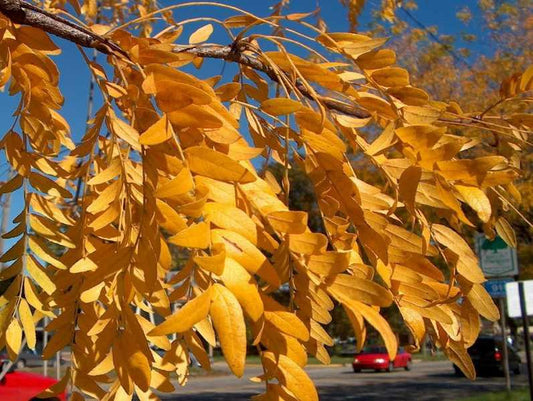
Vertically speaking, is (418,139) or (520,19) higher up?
(520,19)

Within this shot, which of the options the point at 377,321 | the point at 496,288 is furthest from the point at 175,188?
the point at 496,288

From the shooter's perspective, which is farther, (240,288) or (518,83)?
(518,83)

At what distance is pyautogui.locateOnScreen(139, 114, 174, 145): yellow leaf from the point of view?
2.22 feet

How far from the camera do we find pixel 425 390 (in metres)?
13.8

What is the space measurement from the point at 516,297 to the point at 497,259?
1.98ft

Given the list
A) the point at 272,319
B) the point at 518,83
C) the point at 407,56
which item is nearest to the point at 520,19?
the point at 407,56

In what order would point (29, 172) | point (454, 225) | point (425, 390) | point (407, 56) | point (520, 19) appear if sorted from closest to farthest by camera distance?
point (454, 225)
point (29, 172)
point (520, 19)
point (407, 56)
point (425, 390)

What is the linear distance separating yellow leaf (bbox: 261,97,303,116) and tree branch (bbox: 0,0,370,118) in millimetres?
177

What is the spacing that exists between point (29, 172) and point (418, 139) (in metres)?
0.72

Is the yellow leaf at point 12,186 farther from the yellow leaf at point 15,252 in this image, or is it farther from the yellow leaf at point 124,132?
the yellow leaf at point 124,132

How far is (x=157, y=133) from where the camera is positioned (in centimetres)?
69

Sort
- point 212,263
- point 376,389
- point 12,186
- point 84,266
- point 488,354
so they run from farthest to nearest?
point 488,354 → point 376,389 → point 12,186 → point 84,266 → point 212,263

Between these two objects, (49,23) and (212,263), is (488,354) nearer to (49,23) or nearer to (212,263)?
(49,23)

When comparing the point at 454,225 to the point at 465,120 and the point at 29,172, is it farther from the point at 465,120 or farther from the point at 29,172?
the point at 29,172
